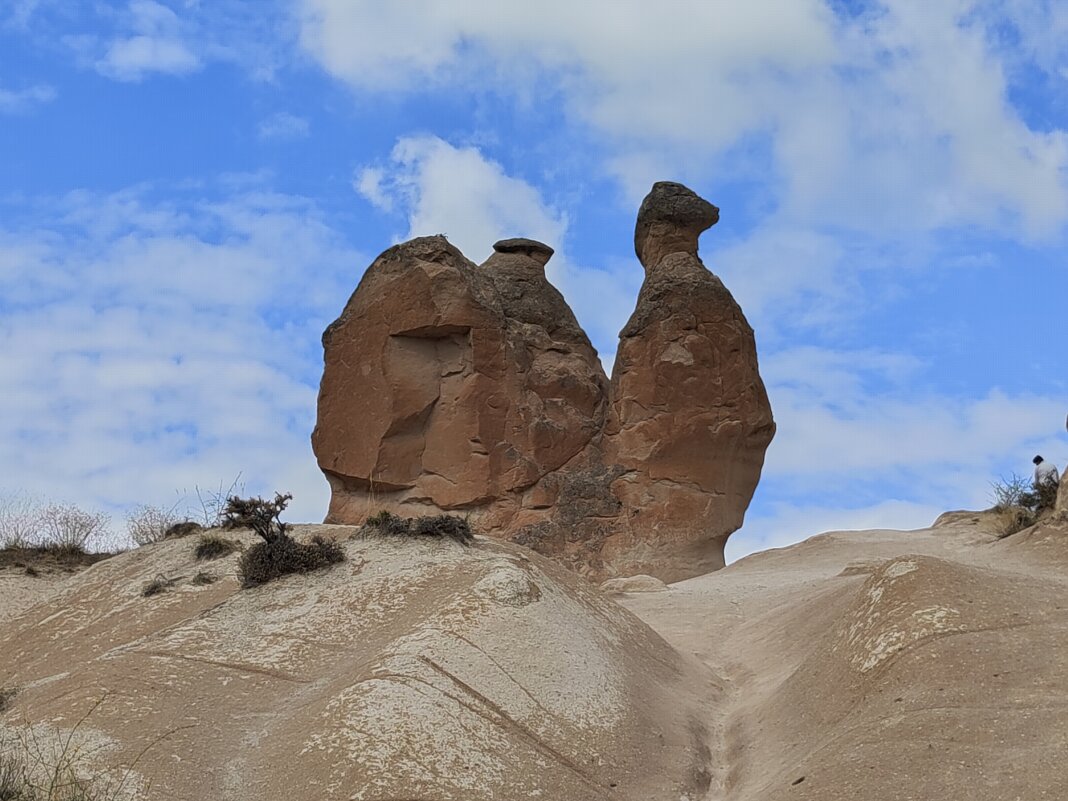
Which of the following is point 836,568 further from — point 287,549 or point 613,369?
point 287,549

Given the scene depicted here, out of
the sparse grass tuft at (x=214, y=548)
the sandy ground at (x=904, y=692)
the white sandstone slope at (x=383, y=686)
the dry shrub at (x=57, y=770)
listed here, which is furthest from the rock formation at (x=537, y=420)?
the dry shrub at (x=57, y=770)

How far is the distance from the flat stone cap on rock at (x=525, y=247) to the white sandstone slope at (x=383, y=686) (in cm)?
1242

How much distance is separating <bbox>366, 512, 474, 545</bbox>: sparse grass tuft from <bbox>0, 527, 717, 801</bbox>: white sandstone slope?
0.13m

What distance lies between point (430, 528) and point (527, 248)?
12.6 m

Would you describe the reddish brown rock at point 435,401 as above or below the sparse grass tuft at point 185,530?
above

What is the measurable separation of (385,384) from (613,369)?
3527 mm

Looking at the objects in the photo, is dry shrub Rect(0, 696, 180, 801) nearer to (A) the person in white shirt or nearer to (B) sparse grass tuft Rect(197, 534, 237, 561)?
(B) sparse grass tuft Rect(197, 534, 237, 561)

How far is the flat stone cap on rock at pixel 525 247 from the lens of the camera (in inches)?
877

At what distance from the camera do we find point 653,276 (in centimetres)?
2014

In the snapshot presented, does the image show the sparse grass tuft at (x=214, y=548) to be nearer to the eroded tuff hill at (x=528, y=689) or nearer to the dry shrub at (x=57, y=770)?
the eroded tuff hill at (x=528, y=689)

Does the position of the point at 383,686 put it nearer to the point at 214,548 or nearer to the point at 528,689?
the point at 528,689

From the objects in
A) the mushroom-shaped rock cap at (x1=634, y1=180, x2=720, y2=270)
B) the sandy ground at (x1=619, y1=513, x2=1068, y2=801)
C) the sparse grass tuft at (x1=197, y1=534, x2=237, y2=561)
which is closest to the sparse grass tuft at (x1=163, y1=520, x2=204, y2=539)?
the sparse grass tuft at (x1=197, y1=534, x2=237, y2=561)

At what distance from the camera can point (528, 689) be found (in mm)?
7805

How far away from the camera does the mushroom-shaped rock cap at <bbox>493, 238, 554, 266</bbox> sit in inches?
877
